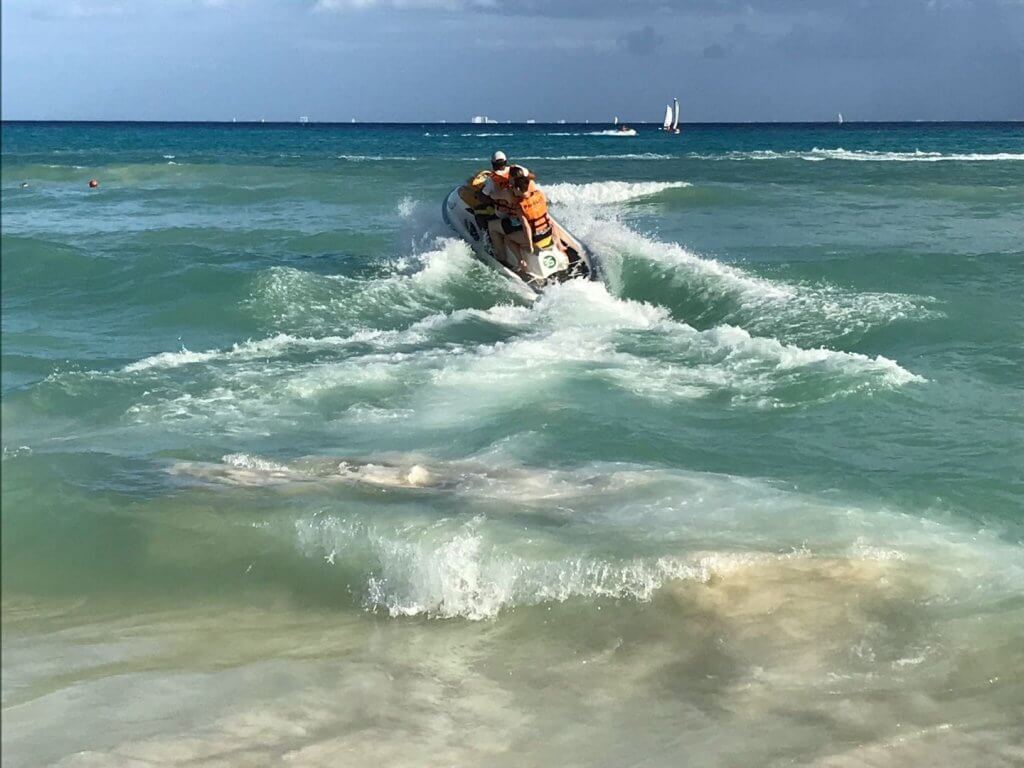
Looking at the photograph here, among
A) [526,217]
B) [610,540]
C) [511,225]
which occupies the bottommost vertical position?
[610,540]

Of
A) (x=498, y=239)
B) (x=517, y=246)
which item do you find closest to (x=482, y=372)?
(x=517, y=246)

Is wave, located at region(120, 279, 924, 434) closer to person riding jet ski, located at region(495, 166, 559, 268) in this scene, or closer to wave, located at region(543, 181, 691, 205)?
person riding jet ski, located at region(495, 166, 559, 268)

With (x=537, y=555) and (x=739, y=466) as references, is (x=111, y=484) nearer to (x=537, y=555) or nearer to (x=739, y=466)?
(x=537, y=555)

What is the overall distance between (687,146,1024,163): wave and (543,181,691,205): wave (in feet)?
55.0

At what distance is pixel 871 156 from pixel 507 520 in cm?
4864

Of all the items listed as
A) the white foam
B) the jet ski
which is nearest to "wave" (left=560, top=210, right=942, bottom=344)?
the jet ski

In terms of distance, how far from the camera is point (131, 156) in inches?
1973

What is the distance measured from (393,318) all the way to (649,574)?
8.39m

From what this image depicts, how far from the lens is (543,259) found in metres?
14.5

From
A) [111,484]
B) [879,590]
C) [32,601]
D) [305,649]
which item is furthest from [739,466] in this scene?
[32,601]

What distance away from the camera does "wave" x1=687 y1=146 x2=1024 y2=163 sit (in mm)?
46406

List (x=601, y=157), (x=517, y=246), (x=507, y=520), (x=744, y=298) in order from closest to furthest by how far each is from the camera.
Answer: (x=507, y=520), (x=744, y=298), (x=517, y=246), (x=601, y=157)

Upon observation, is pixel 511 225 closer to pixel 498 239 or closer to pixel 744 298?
pixel 498 239

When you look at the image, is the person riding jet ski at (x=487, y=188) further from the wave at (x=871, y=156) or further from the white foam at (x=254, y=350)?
the wave at (x=871, y=156)
